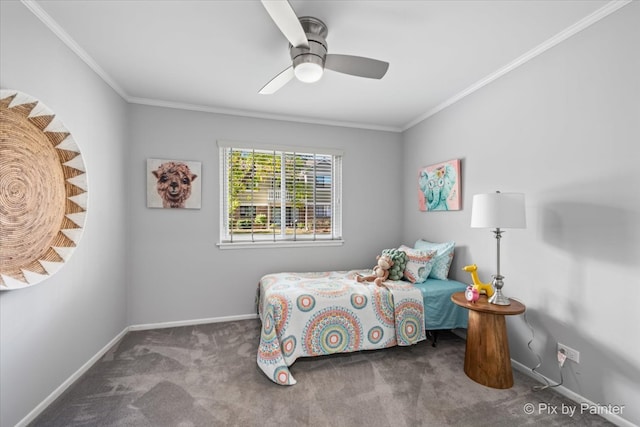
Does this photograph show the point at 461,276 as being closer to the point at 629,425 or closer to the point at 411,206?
the point at 411,206

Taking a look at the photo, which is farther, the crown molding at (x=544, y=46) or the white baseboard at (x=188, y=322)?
the white baseboard at (x=188, y=322)

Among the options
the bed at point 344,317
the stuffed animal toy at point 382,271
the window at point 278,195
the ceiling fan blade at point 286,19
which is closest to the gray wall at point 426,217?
the window at point 278,195

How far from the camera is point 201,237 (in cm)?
321

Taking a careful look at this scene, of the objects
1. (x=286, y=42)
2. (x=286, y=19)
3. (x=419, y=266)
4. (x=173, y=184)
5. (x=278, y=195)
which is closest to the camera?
(x=286, y=19)

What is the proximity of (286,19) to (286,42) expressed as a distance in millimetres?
663

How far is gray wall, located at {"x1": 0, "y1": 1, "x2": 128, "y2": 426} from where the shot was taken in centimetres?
156

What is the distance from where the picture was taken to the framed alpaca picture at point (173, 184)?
9.95 ft

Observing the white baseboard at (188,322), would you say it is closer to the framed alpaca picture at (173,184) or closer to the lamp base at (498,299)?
the framed alpaca picture at (173,184)

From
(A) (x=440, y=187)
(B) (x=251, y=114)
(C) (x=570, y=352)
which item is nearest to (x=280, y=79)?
(B) (x=251, y=114)

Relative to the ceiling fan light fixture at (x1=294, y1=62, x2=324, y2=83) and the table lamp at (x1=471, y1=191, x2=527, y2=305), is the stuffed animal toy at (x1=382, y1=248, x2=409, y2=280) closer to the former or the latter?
the table lamp at (x1=471, y1=191, x2=527, y2=305)

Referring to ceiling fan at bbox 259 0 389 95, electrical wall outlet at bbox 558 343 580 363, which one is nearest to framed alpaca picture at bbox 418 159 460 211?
electrical wall outlet at bbox 558 343 580 363

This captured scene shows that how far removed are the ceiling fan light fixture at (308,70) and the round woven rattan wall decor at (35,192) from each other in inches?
60.1

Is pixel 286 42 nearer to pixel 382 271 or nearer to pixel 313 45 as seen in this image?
pixel 313 45

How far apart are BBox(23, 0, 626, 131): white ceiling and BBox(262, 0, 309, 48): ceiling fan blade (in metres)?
0.23
